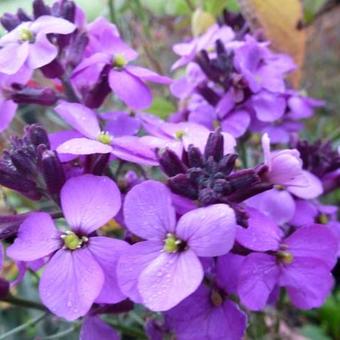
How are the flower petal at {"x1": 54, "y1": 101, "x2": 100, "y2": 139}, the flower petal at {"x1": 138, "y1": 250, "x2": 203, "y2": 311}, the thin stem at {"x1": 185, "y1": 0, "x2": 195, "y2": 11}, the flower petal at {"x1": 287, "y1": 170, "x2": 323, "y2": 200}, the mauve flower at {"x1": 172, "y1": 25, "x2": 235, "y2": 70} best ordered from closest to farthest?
1. the flower petal at {"x1": 138, "y1": 250, "x2": 203, "y2": 311}
2. the flower petal at {"x1": 54, "y1": 101, "x2": 100, "y2": 139}
3. the flower petal at {"x1": 287, "y1": 170, "x2": 323, "y2": 200}
4. the mauve flower at {"x1": 172, "y1": 25, "x2": 235, "y2": 70}
5. the thin stem at {"x1": 185, "y1": 0, "x2": 195, "y2": 11}

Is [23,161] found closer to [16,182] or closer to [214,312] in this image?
[16,182]

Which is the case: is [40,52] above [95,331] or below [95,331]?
above

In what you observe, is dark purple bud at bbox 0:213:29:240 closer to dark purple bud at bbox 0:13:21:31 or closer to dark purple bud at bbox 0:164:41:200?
dark purple bud at bbox 0:164:41:200

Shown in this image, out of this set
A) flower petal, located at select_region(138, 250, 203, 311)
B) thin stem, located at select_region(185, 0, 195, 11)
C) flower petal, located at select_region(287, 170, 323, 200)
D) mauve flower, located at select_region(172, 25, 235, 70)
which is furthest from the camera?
thin stem, located at select_region(185, 0, 195, 11)

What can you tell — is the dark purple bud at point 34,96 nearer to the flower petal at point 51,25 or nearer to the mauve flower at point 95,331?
the flower petal at point 51,25

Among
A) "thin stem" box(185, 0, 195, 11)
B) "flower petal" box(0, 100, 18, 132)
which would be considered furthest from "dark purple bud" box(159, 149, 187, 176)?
"thin stem" box(185, 0, 195, 11)

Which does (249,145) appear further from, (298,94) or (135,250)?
(135,250)

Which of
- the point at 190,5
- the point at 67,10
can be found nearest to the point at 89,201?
the point at 67,10
